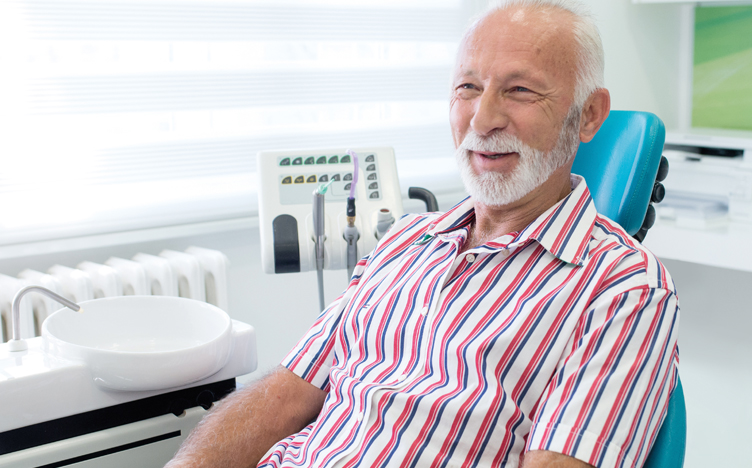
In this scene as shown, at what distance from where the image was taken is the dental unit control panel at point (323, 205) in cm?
173

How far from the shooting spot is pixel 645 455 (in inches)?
39.8

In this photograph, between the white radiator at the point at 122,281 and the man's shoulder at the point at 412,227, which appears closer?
the man's shoulder at the point at 412,227

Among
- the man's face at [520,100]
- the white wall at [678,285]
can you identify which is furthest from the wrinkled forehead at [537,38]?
the white wall at [678,285]

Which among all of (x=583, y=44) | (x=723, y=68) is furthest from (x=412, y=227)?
(x=723, y=68)

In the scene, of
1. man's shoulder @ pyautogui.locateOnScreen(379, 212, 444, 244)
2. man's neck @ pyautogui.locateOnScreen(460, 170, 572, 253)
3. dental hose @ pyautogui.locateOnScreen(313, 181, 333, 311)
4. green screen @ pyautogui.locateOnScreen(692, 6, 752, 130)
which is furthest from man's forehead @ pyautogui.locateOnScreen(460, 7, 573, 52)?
green screen @ pyautogui.locateOnScreen(692, 6, 752, 130)

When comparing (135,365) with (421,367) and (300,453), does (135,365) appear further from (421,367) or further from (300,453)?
(421,367)

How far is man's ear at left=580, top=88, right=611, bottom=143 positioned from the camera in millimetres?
1271

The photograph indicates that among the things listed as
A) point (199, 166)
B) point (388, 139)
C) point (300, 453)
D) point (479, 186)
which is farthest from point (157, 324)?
point (388, 139)

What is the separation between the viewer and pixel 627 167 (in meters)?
1.43

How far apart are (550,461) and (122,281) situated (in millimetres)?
1454

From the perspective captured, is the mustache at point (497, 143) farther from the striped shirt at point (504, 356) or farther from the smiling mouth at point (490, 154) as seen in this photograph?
the striped shirt at point (504, 356)

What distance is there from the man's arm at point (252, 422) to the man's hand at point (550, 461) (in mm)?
495

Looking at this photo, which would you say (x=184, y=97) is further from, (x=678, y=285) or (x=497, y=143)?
(x=678, y=285)

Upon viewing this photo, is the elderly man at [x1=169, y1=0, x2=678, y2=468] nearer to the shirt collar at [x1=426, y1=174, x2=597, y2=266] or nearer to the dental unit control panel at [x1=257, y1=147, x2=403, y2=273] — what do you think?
the shirt collar at [x1=426, y1=174, x2=597, y2=266]
